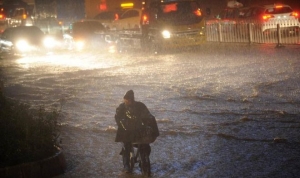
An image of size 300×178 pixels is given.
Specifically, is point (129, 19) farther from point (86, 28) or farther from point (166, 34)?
point (166, 34)

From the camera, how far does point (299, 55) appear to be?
22.3 metres

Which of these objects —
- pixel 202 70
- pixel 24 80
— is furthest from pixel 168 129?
pixel 24 80

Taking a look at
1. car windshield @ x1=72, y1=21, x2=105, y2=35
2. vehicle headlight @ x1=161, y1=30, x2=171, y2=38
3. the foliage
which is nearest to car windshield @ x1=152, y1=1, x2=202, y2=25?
vehicle headlight @ x1=161, y1=30, x2=171, y2=38

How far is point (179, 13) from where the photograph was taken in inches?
1109

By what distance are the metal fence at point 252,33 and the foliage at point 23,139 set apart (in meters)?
17.9

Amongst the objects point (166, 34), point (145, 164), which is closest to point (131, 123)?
point (145, 164)

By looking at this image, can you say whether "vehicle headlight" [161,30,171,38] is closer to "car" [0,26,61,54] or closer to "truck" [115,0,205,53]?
"truck" [115,0,205,53]

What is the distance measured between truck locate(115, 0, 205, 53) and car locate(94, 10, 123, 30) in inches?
491

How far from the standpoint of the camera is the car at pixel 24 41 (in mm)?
34750

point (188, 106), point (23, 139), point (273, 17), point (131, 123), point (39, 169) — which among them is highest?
point (273, 17)

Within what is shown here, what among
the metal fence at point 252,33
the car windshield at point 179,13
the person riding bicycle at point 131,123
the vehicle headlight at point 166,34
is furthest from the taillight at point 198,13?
the person riding bicycle at point 131,123

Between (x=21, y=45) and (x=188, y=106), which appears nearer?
(x=188, y=106)

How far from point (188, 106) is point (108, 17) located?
3156 centimetres

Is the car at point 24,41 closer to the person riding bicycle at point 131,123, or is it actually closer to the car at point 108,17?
the car at point 108,17
